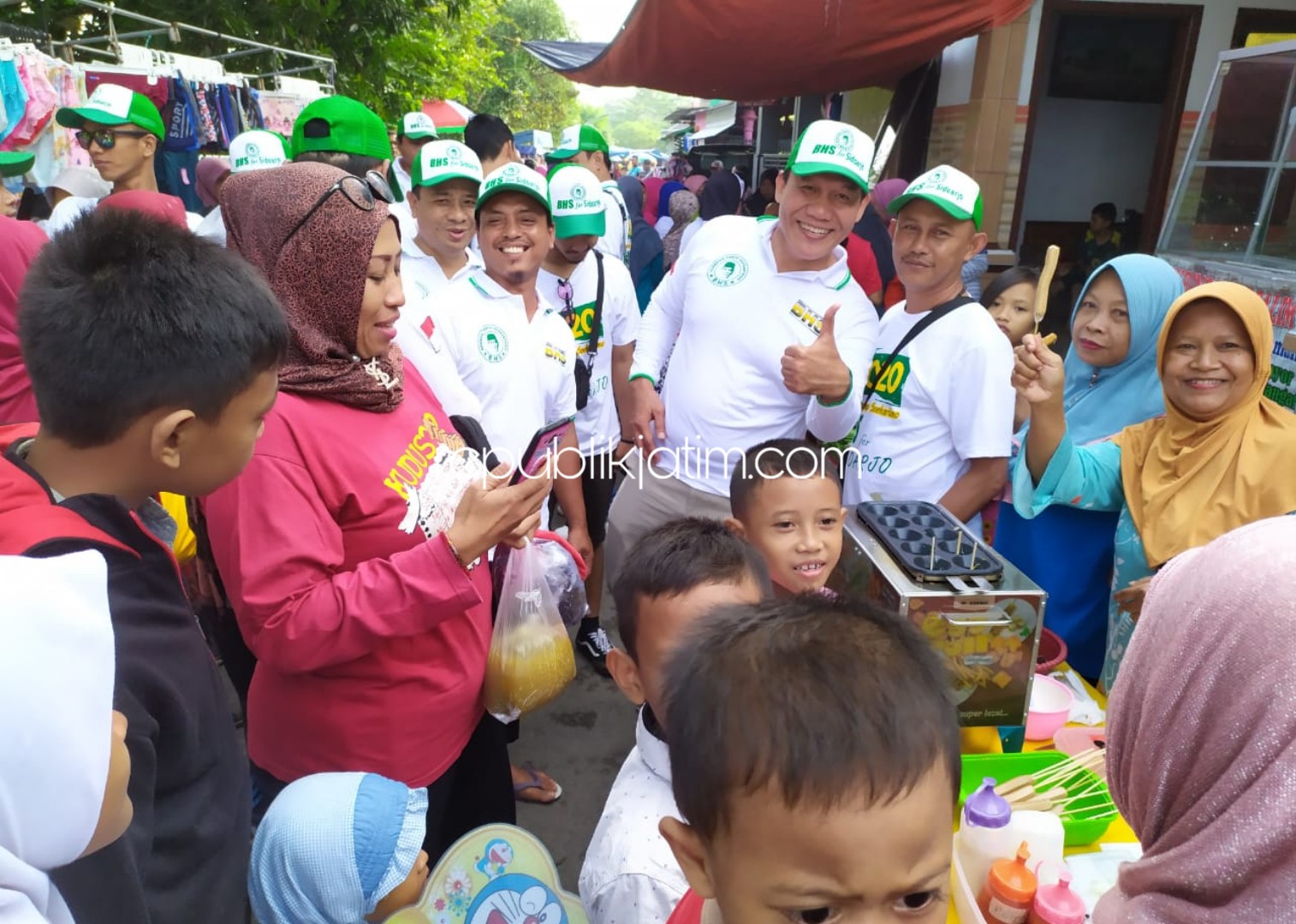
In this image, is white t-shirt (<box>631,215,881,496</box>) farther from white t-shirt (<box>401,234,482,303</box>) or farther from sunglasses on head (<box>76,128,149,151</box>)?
sunglasses on head (<box>76,128,149,151</box>)

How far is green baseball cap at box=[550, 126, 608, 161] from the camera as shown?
636 cm

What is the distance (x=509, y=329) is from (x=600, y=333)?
98 cm

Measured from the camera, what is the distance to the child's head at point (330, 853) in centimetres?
134

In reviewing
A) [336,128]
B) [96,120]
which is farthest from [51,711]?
[96,120]

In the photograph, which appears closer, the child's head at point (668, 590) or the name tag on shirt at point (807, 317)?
the child's head at point (668, 590)

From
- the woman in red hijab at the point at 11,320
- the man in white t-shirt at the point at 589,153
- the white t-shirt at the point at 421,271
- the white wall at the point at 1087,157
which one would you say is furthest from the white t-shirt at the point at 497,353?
the white wall at the point at 1087,157

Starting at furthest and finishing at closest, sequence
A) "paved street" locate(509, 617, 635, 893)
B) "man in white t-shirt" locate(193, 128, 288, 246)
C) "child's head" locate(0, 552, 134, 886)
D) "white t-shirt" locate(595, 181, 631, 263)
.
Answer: "white t-shirt" locate(595, 181, 631, 263) < "man in white t-shirt" locate(193, 128, 288, 246) < "paved street" locate(509, 617, 635, 893) < "child's head" locate(0, 552, 134, 886)

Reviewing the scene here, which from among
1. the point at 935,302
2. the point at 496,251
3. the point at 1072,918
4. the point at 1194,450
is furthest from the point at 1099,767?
the point at 496,251

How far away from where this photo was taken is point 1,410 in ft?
8.05

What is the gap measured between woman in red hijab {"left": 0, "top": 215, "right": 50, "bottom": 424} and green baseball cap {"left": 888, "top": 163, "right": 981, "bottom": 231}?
2693mm

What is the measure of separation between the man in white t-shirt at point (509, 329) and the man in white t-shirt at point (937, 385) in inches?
39.1

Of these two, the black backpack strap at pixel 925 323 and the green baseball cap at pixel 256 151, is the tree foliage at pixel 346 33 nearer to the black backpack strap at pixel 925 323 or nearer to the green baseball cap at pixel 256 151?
the green baseball cap at pixel 256 151

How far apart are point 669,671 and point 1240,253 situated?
16.5 feet

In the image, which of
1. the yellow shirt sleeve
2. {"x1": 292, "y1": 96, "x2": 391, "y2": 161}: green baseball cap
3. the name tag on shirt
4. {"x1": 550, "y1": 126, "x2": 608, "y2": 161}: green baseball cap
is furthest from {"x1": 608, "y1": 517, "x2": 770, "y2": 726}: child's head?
{"x1": 550, "y1": 126, "x2": 608, "y2": 161}: green baseball cap
